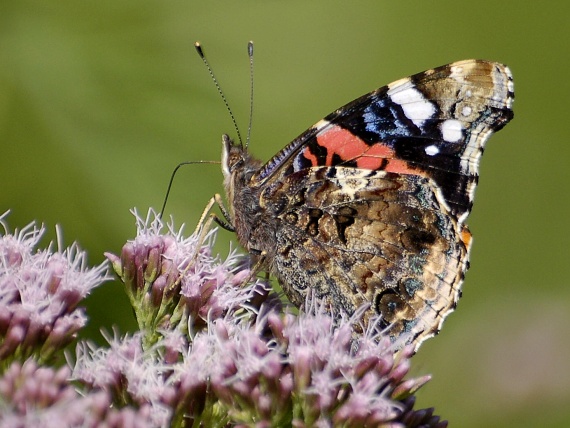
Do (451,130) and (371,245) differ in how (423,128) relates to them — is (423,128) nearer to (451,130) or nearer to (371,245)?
(451,130)

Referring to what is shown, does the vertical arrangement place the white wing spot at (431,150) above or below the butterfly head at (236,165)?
above

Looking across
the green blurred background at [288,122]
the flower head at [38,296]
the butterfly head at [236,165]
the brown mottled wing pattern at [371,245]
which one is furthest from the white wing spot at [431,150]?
the flower head at [38,296]

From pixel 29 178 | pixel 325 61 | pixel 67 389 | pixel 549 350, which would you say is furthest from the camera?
pixel 325 61

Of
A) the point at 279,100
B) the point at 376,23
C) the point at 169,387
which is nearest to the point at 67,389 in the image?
the point at 169,387

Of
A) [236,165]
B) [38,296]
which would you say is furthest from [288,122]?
[38,296]

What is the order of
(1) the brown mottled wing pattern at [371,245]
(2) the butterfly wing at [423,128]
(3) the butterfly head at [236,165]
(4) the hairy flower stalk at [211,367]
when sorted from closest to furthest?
(4) the hairy flower stalk at [211,367] → (1) the brown mottled wing pattern at [371,245] → (2) the butterfly wing at [423,128] → (3) the butterfly head at [236,165]

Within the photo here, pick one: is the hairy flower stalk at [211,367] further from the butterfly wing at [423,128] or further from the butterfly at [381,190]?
the butterfly wing at [423,128]

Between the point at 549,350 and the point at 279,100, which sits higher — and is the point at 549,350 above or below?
below

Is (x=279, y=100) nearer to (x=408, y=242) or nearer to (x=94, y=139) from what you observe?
(x=94, y=139)
